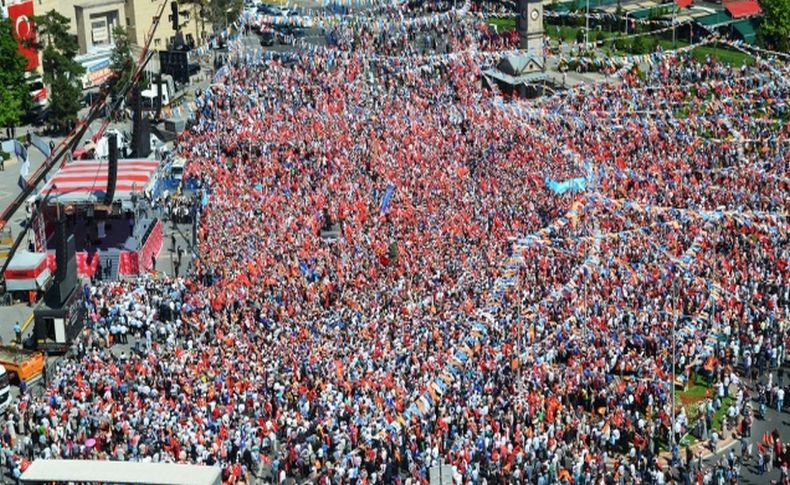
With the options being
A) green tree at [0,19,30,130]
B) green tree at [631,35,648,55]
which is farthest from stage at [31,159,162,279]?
green tree at [631,35,648,55]

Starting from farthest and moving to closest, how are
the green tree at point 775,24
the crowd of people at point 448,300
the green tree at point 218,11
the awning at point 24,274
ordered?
the green tree at point 218,11, the green tree at point 775,24, the awning at point 24,274, the crowd of people at point 448,300

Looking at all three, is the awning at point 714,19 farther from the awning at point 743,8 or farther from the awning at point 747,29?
the awning at point 747,29

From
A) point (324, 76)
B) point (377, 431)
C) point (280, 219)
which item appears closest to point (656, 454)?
point (377, 431)

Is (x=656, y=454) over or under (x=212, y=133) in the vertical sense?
under

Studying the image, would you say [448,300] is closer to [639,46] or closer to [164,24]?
[639,46]

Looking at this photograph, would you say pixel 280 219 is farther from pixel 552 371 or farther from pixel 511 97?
pixel 511 97

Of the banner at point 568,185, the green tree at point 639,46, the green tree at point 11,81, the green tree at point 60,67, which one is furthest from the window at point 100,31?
the banner at point 568,185

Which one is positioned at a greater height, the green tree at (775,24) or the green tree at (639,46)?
the green tree at (775,24)
